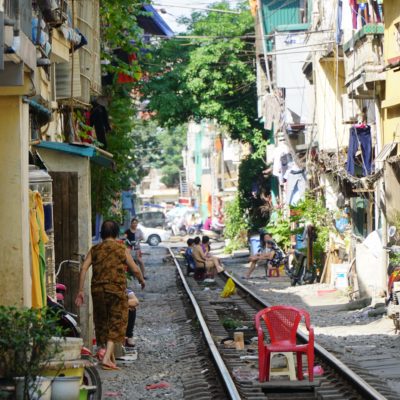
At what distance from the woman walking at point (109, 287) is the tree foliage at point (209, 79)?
109 feet

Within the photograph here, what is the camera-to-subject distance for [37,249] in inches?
494

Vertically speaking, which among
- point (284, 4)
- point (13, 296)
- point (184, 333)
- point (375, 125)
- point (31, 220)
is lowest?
point (184, 333)

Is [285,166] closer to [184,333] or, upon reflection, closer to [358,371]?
[184,333]

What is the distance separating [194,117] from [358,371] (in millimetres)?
36613

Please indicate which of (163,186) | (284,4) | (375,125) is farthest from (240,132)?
(163,186)

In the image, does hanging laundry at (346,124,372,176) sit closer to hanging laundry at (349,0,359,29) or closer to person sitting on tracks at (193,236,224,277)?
hanging laundry at (349,0,359,29)

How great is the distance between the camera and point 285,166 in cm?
4156

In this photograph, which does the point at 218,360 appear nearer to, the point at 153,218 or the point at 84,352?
the point at 84,352

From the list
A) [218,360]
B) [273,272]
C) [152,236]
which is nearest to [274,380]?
[218,360]

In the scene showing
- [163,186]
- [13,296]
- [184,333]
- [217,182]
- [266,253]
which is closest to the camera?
[13,296]

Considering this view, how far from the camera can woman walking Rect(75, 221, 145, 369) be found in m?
13.4

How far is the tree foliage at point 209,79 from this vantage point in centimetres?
4709

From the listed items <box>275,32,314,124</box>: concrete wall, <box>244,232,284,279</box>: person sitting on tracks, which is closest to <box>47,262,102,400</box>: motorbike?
<box>244,232,284,279</box>: person sitting on tracks

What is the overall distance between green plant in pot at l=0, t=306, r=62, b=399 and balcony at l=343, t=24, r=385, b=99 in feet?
50.5
